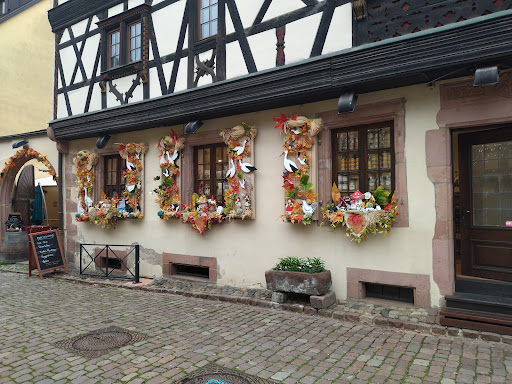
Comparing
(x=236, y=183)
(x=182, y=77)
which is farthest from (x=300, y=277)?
(x=182, y=77)

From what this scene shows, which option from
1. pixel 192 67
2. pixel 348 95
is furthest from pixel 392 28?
pixel 192 67

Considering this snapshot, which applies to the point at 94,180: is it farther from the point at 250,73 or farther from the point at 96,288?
the point at 250,73

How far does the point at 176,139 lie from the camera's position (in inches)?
306

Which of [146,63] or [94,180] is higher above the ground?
[146,63]

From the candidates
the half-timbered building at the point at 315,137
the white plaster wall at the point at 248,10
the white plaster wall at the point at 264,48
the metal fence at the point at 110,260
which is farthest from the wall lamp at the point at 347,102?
the metal fence at the point at 110,260

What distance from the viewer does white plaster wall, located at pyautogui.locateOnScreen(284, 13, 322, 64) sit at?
584 centimetres

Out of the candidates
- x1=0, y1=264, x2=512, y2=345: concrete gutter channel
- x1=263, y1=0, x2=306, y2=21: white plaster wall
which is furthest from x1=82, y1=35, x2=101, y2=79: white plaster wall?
x1=0, y1=264, x2=512, y2=345: concrete gutter channel

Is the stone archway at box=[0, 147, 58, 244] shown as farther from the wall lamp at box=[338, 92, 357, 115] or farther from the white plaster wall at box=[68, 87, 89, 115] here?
the wall lamp at box=[338, 92, 357, 115]

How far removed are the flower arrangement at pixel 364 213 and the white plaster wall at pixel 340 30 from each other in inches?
81.9

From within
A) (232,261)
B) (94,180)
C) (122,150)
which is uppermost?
(122,150)

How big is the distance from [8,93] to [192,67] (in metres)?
12.7

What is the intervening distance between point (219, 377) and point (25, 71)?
17.1 metres

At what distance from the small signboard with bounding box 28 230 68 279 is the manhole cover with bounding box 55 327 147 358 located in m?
4.66

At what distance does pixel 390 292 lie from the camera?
566 cm
